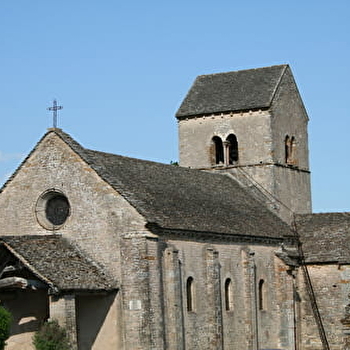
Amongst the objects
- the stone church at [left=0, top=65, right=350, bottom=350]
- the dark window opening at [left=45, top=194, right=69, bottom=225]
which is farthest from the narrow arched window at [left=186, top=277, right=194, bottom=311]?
the dark window opening at [left=45, top=194, right=69, bottom=225]

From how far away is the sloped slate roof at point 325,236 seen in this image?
46.6 meters

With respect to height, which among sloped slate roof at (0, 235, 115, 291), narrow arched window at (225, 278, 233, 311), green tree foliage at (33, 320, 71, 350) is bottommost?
green tree foliage at (33, 320, 71, 350)

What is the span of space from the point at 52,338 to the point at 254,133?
21352 millimetres

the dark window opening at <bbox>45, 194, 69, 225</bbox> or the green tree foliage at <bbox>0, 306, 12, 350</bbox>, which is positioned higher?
the dark window opening at <bbox>45, 194, 69, 225</bbox>

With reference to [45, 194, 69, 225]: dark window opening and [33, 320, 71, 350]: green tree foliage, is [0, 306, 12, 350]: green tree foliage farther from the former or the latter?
[45, 194, 69, 225]: dark window opening

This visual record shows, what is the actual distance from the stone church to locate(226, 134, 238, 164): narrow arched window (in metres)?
0.13

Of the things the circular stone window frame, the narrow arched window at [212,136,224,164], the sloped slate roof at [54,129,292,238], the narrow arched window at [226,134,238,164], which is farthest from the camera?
the narrow arched window at [212,136,224,164]

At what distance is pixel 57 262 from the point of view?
3534 centimetres

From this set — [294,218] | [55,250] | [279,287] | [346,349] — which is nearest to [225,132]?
[294,218]

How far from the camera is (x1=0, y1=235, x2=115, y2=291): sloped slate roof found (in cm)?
3391

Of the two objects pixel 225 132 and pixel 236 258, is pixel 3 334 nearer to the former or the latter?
pixel 236 258

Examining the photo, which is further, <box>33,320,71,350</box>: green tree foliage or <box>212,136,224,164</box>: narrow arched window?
<box>212,136,224,164</box>: narrow arched window

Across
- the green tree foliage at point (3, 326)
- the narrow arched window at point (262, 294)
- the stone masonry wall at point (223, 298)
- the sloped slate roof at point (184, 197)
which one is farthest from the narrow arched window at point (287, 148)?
the green tree foliage at point (3, 326)

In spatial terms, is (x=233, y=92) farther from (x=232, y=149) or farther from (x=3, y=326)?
(x=3, y=326)
